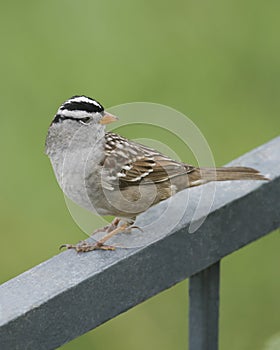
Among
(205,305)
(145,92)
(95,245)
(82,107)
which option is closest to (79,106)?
(82,107)

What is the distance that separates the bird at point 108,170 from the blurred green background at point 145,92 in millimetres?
1479

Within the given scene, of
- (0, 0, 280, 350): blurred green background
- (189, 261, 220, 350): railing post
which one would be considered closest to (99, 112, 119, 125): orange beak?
(189, 261, 220, 350): railing post

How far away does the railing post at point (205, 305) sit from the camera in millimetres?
2822

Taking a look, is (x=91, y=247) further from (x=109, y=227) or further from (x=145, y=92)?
(x=145, y=92)

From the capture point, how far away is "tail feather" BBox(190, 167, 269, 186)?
2857 mm

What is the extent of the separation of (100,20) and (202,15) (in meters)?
0.64

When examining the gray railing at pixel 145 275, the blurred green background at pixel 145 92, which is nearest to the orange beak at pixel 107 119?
the gray railing at pixel 145 275

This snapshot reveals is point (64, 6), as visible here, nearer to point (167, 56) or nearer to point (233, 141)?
point (167, 56)

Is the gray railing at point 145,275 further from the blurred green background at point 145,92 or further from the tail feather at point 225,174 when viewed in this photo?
the blurred green background at point 145,92

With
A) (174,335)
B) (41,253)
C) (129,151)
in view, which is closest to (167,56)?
(41,253)

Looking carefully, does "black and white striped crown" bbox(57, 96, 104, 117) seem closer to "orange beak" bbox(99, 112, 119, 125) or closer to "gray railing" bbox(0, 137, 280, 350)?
"orange beak" bbox(99, 112, 119, 125)

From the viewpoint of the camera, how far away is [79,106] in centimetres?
275

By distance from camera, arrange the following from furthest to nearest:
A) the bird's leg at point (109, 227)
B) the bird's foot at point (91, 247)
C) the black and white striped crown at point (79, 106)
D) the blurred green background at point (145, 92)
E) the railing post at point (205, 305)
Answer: the blurred green background at point (145, 92) → the bird's leg at point (109, 227) → the railing post at point (205, 305) → the black and white striped crown at point (79, 106) → the bird's foot at point (91, 247)

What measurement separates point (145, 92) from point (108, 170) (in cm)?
259
